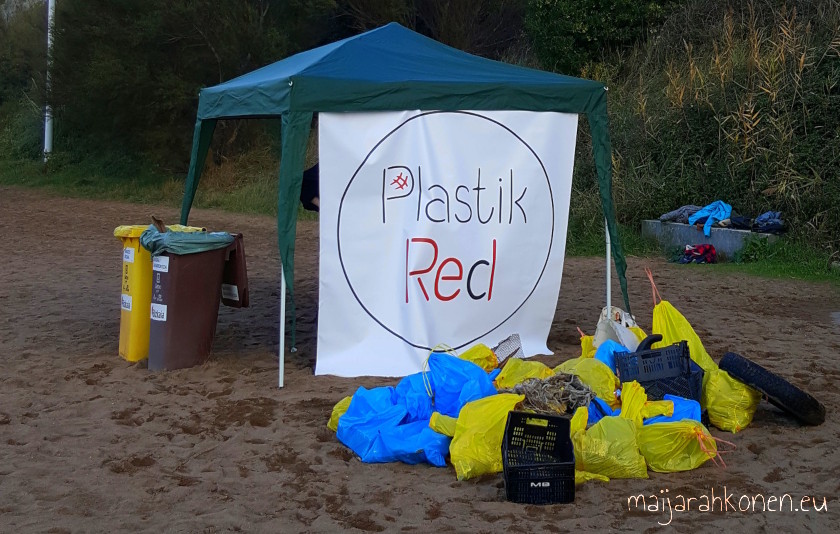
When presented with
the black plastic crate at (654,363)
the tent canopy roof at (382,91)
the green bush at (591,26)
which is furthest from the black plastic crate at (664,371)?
the green bush at (591,26)

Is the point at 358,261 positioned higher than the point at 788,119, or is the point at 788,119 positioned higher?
the point at 788,119

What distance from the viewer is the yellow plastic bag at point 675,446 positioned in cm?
473

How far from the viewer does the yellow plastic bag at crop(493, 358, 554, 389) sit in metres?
5.55

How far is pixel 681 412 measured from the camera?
5137 millimetres

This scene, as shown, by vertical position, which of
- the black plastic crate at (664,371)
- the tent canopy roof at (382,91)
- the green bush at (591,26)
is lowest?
the black plastic crate at (664,371)

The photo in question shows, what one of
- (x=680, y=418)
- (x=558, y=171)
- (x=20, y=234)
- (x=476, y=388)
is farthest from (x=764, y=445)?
(x=20, y=234)

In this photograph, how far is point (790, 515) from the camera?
13.9ft

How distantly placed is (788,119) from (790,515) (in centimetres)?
1031

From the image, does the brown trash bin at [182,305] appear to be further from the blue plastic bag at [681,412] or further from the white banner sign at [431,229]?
the blue plastic bag at [681,412]

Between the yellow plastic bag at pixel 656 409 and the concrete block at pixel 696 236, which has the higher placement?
the concrete block at pixel 696 236

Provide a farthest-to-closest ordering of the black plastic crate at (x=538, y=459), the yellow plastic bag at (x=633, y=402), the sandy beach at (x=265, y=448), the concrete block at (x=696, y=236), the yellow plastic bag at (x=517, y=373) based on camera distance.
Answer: the concrete block at (x=696, y=236) → the yellow plastic bag at (x=517, y=373) → the yellow plastic bag at (x=633, y=402) → the black plastic crate at (x=538, y=459) → the sandy beach at (x=265, y=448)

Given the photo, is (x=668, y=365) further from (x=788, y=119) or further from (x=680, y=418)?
(x=788, y=119)

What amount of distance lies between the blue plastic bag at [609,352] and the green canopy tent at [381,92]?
5.16 ft

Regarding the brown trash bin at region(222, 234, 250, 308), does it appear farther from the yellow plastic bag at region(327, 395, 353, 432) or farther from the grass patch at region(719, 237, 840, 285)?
the grass patch at region(719, 237, 840, 285)
